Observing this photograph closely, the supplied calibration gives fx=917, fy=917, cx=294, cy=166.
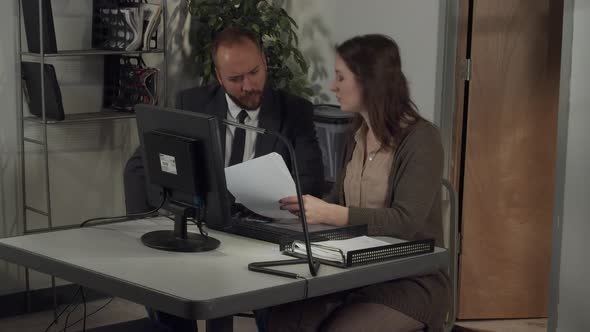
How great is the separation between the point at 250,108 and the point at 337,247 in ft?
3.41

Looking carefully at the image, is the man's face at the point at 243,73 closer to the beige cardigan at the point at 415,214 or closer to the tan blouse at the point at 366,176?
the tan blouse at the point at 366,176

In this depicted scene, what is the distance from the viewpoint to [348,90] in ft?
9.25

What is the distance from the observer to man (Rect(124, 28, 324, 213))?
3299 millimetres

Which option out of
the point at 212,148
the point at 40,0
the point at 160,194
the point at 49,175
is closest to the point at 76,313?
the point at 49,175

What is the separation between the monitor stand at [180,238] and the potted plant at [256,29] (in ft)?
6.54

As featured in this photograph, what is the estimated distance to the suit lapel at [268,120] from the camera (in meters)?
3.30

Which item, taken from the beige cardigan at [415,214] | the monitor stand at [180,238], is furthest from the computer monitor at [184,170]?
the beige cardigan at [415,214]

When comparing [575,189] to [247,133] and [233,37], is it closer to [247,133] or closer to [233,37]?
[247,133]

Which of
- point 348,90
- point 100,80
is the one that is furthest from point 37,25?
point 348,90

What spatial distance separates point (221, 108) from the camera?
3.30m

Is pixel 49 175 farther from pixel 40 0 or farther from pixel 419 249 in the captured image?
pixel 419 249

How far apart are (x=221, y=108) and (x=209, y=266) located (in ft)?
3.59

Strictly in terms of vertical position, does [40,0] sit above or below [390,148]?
above

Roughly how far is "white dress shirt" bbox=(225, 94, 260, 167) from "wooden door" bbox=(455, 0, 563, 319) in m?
1.23
